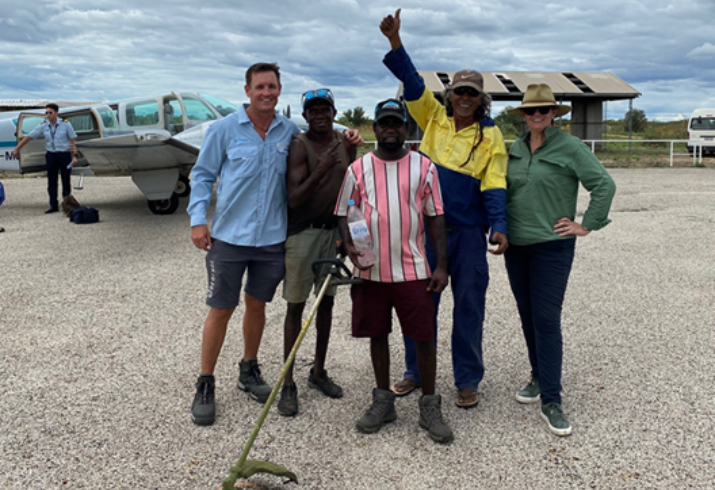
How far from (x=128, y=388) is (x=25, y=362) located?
1.15 meters

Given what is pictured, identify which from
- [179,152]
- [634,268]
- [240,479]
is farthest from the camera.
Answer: [179,152]

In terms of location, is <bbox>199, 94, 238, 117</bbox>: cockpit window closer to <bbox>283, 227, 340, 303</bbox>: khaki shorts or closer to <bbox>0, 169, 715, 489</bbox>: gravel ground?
<bbox>0, 169, 715, 489</bbox>: gravel ground

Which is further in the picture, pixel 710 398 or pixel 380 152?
pixel 710 398

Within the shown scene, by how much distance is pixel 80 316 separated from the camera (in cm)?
568

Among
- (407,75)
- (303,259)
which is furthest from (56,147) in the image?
(407,75)

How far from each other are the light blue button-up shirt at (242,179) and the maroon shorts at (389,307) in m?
0.71

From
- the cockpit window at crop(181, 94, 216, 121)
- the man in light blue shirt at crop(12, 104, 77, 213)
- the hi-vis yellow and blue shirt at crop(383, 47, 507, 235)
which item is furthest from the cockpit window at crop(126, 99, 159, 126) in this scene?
the hi-vis yellow and blue shirt at crop(383, 47, 507, 235)

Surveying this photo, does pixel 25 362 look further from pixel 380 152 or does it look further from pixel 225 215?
pixel 380 152

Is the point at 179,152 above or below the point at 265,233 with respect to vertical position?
above

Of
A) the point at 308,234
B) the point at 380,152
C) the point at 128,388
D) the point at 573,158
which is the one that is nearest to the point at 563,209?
the point at 573,158

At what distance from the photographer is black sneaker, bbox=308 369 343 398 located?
3.85 metres

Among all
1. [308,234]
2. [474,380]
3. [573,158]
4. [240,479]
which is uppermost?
[573,158]

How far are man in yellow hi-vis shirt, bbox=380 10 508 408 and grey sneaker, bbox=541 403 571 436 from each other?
1.62 feet

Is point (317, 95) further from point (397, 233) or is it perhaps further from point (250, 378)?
point (250, 378)
